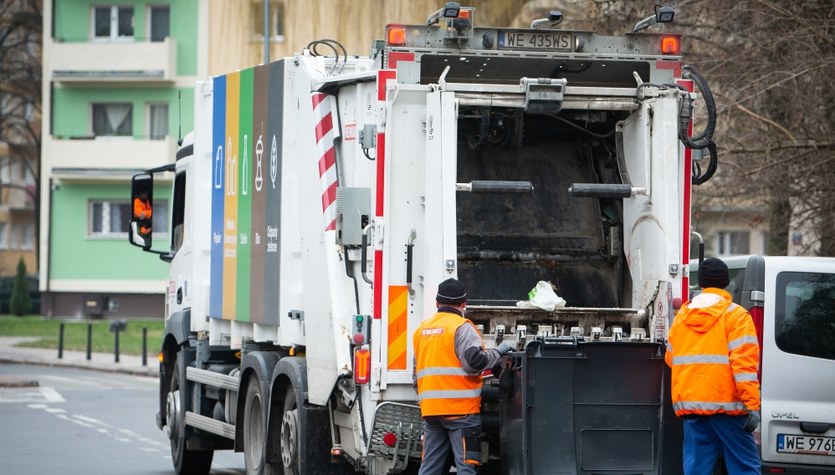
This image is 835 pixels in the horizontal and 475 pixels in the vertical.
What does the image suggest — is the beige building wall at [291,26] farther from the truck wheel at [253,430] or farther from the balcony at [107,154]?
the truck wheel at [253,430]

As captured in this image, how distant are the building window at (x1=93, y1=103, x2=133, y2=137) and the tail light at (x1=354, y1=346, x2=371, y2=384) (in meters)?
35.2

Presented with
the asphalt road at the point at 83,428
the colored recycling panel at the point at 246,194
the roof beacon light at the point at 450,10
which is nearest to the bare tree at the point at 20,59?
the asphalt road at the point at 83,428

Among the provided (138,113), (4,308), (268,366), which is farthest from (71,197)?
(268,366)

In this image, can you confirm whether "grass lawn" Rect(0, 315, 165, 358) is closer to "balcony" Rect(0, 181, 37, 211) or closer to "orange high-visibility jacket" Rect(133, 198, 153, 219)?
"orange high-visibility jacket" Rect(133, 198, 153, 219)

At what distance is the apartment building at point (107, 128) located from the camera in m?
41.4

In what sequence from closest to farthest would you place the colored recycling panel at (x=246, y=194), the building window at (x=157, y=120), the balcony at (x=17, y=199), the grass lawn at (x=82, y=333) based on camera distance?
the colored recycling panel at (x=246, y=194) < the grass lawn at (x=82, y=333) < the building window at (x=157, y=120) < the balcony at (x=17, y=199)

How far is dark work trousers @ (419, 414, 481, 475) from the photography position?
7.87m

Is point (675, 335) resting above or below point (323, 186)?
below

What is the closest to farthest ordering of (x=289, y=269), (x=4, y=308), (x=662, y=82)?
(x=662, y=82)
(x=289, y=269)
(x=4, y=308)

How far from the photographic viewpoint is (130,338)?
33.2 m

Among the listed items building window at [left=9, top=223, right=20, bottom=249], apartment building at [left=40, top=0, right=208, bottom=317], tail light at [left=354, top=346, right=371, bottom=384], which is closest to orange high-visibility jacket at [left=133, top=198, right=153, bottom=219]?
tail light at [left=354, top=346, right=371, bottom=384]

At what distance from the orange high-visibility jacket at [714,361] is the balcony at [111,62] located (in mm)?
34975

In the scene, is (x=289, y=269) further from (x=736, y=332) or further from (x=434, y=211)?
(x=736, y=332)

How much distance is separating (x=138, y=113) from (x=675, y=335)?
36.0 meters
